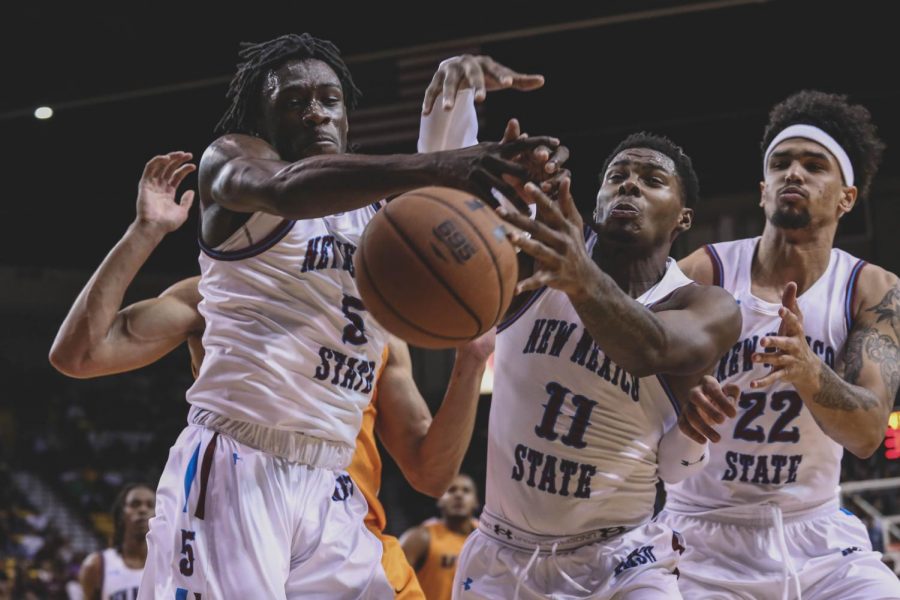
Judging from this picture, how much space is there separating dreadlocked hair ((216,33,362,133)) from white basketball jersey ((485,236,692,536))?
106 cm

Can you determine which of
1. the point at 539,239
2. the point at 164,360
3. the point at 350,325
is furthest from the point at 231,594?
the point at 164,360

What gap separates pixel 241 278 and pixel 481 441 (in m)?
15.2

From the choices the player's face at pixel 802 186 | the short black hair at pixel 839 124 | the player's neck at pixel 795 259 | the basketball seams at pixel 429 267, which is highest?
the short black hair at pixel 839 124

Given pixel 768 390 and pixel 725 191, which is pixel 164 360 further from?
pixel 768 390

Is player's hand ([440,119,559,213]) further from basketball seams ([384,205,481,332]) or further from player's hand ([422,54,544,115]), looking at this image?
player's hand ([422,54,544,115])

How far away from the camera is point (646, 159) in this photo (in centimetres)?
376

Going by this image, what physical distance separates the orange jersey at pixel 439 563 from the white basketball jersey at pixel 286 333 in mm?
4527

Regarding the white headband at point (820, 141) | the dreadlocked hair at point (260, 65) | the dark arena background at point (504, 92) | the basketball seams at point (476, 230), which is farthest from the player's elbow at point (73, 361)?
the dark arena background at point (504, 92)

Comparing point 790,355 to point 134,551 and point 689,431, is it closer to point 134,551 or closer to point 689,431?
point 689,431

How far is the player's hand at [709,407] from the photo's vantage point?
3174 millimetres

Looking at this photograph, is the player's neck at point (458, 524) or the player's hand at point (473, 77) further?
the player's neck at point (458, 524)

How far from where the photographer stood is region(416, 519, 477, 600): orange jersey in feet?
25.0

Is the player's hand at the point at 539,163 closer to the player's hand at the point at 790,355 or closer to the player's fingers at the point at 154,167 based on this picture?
the player's hand at the point at 790,355

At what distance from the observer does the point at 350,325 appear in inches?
130
